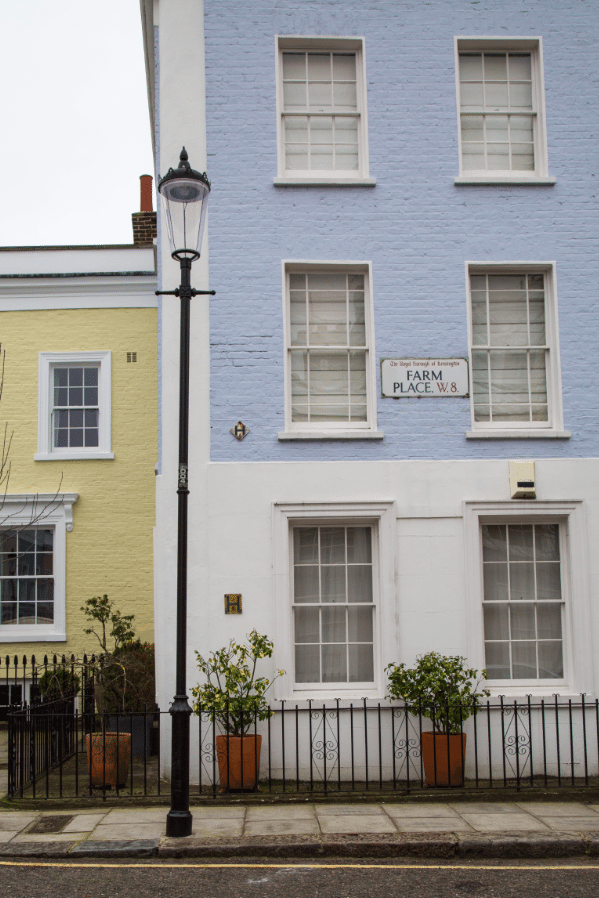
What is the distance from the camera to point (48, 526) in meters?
14.9

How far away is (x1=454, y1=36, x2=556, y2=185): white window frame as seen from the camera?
35.3 ft

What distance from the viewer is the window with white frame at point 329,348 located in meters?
10.6

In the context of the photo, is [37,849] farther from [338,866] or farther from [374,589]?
[374,589]

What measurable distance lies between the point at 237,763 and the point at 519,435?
5.01 meters

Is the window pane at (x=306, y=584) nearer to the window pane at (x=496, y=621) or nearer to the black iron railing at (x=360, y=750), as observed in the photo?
the black iron railing at (x=360, y=750)

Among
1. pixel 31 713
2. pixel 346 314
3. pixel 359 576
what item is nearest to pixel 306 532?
pixel 359 576

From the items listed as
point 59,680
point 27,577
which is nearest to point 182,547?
point 59,680

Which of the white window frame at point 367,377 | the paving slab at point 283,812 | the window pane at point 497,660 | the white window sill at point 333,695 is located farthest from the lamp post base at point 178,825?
the white window frame at point 367,377

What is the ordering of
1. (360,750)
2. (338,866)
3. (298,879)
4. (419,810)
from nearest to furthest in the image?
(298,879)
(338,866)
(419,810)
(360,750)

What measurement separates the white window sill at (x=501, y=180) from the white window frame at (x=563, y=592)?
4019 mm

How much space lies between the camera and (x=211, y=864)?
7109mm

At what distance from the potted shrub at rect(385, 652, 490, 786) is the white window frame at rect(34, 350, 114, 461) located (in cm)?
750

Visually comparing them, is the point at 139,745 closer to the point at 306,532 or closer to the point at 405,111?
the point at 306,532

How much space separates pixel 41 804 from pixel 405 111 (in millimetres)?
9097
